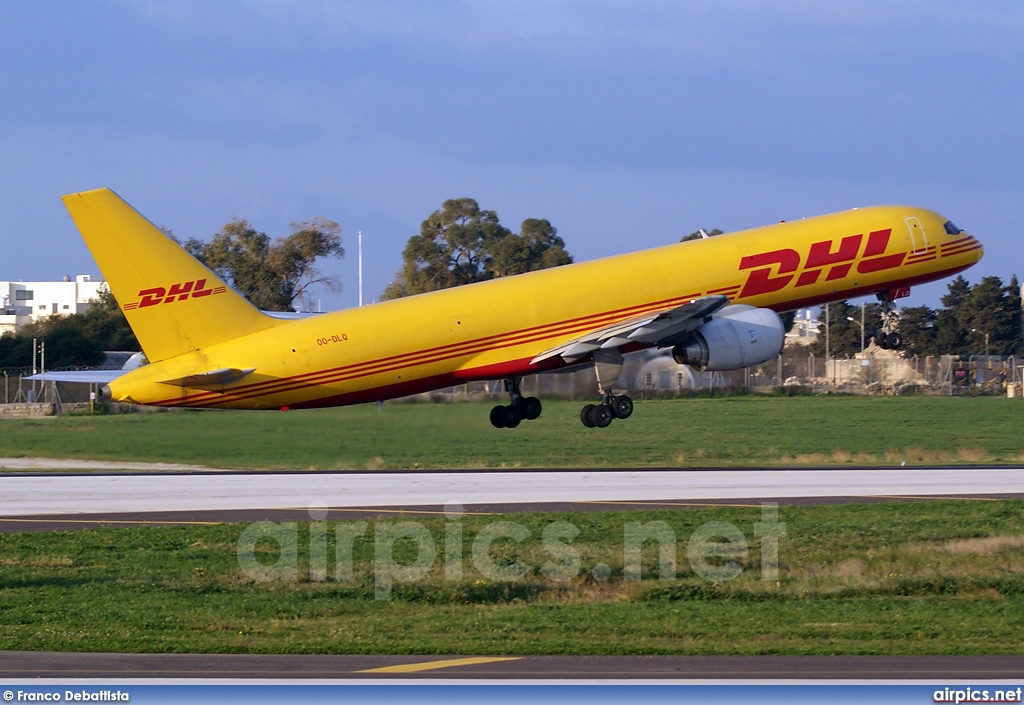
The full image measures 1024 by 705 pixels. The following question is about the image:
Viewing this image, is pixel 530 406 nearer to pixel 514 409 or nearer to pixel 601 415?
pixel 514 409

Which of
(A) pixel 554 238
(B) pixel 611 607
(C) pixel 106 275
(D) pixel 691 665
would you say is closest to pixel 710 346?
(B) pixel 611 607

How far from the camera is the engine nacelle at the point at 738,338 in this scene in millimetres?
38312

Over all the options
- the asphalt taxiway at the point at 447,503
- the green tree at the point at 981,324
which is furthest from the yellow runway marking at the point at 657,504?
the green tree at the point at 981,324

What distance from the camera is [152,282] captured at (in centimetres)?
3547

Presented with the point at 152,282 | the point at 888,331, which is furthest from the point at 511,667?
the point at 888,331

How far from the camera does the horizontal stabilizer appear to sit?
35031 mm

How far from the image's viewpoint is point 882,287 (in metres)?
42.2

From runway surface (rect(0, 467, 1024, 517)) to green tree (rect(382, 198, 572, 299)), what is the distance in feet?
92.9

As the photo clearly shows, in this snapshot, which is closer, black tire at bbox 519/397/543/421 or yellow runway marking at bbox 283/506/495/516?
yellow runway marking at bbox 283/506/495/516

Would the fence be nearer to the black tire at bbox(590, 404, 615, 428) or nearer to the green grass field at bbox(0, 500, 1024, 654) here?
the green grass field at bbox(0, 500, 1024, 654)

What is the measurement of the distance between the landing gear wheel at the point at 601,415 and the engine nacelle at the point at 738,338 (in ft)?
9.86

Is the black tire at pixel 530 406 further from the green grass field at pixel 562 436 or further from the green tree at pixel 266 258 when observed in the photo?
the green tree at pixel 266 258

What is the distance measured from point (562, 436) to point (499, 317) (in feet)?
86.2

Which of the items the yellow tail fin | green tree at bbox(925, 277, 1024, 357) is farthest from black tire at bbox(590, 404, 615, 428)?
green tree at bbox(925, 277, 1024, 357)
